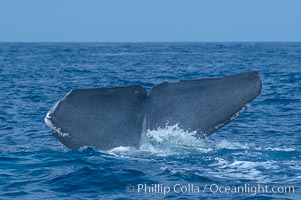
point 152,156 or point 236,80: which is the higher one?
point 236,80

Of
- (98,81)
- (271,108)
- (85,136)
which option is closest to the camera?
(85,136)

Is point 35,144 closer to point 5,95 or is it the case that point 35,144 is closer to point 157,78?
point 5,95

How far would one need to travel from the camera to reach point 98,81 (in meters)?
32.1

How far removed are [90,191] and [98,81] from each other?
76.0ft

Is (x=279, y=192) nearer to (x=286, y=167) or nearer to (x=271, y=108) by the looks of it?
(x=286, y=167)

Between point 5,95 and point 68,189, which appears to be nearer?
point 68,189

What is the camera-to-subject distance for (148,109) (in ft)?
29.2

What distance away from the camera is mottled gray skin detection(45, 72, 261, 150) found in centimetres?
858

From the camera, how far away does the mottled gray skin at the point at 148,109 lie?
858cm

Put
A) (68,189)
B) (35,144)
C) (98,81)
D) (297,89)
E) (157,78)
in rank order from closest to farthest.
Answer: (68,189) → (35,144) → (297,89) → (98,81) → (157,78)

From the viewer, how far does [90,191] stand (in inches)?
357

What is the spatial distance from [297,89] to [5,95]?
37.5ft

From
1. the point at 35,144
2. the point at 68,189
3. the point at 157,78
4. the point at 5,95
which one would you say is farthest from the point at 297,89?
the point at 68,189

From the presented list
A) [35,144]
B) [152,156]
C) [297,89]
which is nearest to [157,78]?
[297,89]
